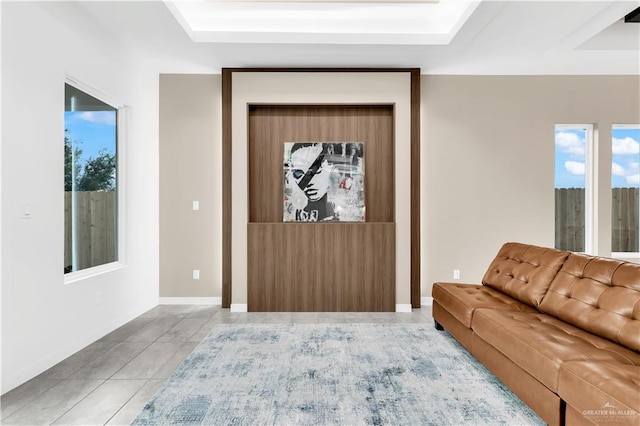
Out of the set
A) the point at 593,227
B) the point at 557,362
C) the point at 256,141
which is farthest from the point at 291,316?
the point at 593,227

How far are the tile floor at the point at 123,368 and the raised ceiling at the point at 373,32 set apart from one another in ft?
9.28

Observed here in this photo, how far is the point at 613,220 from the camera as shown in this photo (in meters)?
4.92

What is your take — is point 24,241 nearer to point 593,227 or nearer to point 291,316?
point 291,316

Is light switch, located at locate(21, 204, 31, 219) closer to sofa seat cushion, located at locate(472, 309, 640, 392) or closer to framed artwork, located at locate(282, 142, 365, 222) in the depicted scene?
framed artwork, located at locate(282, 142, 365, 222)

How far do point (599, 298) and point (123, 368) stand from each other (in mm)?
3262

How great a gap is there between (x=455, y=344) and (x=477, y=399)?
0.98 metres

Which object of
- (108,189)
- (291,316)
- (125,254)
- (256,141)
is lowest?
(291,316)

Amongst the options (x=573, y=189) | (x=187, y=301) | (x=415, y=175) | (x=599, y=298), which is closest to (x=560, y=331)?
(x=599, y=298)

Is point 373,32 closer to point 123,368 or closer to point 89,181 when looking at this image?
point 89,181

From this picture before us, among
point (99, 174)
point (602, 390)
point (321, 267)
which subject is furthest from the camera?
point (321, 267)

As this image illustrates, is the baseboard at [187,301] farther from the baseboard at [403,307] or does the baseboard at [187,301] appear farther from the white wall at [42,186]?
the baseboard at [403,307]

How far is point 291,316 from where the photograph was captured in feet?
13.9

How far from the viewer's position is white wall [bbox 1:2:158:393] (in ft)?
8.39

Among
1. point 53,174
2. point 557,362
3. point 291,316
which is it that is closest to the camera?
point 557,362
